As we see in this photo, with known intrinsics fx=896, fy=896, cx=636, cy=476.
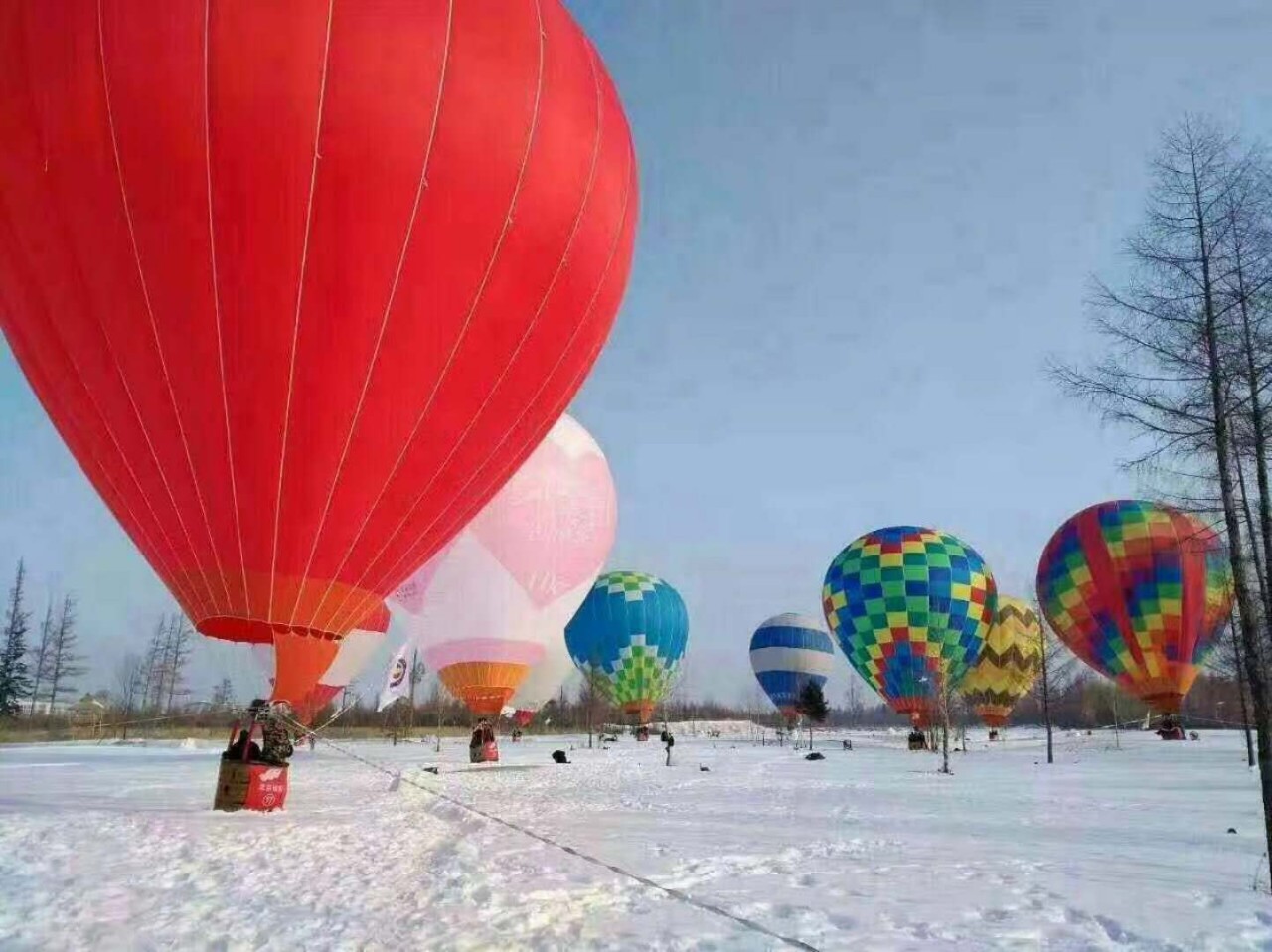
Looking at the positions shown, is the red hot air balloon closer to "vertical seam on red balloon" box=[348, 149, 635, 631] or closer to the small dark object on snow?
"vertical seam on red balloon" box=[348, 149, 635, 631]

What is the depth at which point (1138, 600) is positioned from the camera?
98.4ft

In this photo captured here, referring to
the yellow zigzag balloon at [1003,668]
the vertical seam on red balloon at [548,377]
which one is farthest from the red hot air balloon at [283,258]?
the yellow zigzag balloon at [1003,668]

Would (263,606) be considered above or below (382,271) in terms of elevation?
below

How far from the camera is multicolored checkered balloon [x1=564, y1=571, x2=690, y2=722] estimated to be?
40.9 metres

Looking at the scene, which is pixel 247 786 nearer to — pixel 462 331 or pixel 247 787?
pixel 247 787

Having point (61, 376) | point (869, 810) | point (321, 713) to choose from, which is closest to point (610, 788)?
point (869, 810)

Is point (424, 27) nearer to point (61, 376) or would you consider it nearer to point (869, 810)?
point (61, 376)

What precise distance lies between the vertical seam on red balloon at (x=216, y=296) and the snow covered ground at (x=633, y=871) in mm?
2816

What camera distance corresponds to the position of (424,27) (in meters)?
8.62

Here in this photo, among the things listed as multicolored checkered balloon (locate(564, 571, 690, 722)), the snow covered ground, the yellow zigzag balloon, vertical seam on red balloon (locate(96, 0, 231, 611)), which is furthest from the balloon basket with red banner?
the yellow zigzag balloon

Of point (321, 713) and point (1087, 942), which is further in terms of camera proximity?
point (321, 713)

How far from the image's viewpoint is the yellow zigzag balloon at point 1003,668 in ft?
143

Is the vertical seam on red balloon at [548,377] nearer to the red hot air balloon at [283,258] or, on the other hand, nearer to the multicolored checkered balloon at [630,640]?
the red hot air balloon at [283,258]

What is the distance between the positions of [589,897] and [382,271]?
5.93 meters
